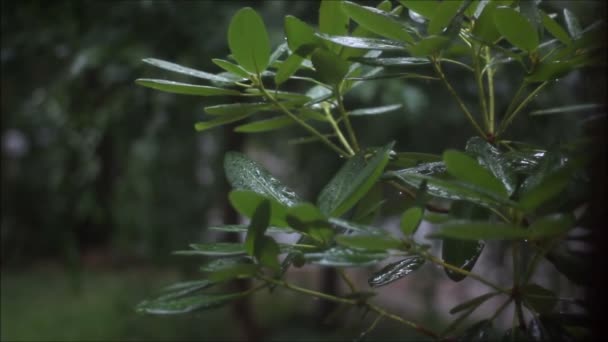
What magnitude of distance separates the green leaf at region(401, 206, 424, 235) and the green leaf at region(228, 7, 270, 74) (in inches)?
5.3

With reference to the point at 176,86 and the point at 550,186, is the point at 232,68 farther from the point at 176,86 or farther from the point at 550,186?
the point at 550,186

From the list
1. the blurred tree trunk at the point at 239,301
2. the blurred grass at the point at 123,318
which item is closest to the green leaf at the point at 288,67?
the blurred grass at the point at 123,318

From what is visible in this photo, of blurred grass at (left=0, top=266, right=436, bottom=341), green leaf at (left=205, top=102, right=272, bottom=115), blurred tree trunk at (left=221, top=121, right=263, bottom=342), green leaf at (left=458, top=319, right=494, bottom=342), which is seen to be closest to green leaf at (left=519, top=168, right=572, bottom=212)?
green leaf at (left=458, top=319, right=494, bottom=342)

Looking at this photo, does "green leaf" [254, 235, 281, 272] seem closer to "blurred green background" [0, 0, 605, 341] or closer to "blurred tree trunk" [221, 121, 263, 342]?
"blurred green background" [0, 0, 605, 341]

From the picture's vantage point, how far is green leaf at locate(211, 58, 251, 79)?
367mm

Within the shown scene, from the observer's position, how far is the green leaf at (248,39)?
1.08ft

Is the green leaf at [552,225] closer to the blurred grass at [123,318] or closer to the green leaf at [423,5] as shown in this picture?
the green leaf at [423,5]

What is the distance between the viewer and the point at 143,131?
1222mm

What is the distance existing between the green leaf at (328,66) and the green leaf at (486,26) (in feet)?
0.26

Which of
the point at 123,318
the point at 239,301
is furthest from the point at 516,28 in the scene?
the point at 123,318

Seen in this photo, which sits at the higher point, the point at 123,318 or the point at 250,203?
the point at 250,203

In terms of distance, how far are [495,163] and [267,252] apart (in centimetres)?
13

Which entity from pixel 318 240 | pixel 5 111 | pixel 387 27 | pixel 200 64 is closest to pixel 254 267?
pixel 318 240

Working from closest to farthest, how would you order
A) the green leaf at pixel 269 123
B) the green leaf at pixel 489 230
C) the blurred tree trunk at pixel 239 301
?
the green leaf at pixel 489 230
the green leaf at pixel 269 123
the blurred tree trunk at pixel 239 301
